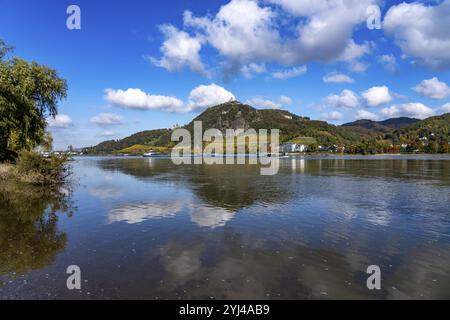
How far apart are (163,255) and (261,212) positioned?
1149 cm

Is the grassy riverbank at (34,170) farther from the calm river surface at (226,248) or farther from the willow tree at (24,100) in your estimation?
the calm river surface at (226,248)

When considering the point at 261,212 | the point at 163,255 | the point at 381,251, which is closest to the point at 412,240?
the point at 381,251

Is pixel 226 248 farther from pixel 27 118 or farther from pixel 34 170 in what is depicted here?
pixel 27 118

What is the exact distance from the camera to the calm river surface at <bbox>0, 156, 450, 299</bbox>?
1111 cm

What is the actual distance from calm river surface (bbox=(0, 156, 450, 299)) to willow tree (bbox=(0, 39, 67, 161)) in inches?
687

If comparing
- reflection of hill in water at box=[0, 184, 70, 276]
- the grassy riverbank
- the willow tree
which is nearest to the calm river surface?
reflection of hill in water at box=[0, 184, 70, 276]

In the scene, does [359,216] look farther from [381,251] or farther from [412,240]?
[381,251]

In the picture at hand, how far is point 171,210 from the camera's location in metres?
25.5

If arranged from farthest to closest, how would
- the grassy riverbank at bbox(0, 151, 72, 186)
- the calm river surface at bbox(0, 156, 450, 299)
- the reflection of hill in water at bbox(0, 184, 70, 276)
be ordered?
the grassy riverbank at bbox(0, 151, 72, 186), the reflection of hill in water at bbox(0, 184, 70, 276), the calm river surface at bbox(0, 156, 450, 299)

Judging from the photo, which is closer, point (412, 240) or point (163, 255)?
point (163, 255)

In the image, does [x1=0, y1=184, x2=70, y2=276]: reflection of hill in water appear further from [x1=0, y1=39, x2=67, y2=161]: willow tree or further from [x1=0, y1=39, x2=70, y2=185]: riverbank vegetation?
[x1=0, y1=39, x2=67, y2=161]: willow tree

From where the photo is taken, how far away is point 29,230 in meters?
18.8
